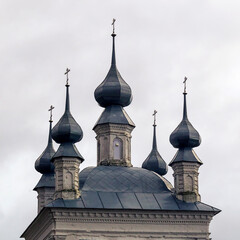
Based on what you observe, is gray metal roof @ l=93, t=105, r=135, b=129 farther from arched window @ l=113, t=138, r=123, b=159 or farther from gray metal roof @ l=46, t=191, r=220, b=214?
gray metal roof @ l=46, t=191, r=220, b=214

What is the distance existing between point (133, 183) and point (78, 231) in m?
4.38

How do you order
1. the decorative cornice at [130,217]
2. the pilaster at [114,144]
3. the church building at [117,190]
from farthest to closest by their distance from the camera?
the pilaster at [114,144], the church building at [117,190], the decorative cornice at [130,217]

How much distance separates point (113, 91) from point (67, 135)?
471 centimetres

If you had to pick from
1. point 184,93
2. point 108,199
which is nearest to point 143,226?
point 108,199

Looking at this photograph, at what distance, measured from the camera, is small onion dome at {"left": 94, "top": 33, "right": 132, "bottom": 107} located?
77000mm

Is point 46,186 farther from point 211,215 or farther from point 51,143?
point 211,215

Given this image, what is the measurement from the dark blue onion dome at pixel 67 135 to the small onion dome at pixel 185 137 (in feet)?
15.7

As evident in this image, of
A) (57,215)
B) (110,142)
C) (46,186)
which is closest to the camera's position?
(57,215)

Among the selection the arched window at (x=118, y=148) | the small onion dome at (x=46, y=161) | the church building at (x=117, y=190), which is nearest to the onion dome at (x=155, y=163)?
the small onion dome at (x=46, y=161)

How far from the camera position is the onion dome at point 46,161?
81438mm

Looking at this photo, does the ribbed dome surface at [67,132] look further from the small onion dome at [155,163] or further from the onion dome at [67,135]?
the small onion dome at [155,163]

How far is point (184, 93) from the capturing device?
77000 mm

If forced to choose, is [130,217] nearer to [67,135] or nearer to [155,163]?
[67,135]

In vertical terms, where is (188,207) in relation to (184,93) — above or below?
below
